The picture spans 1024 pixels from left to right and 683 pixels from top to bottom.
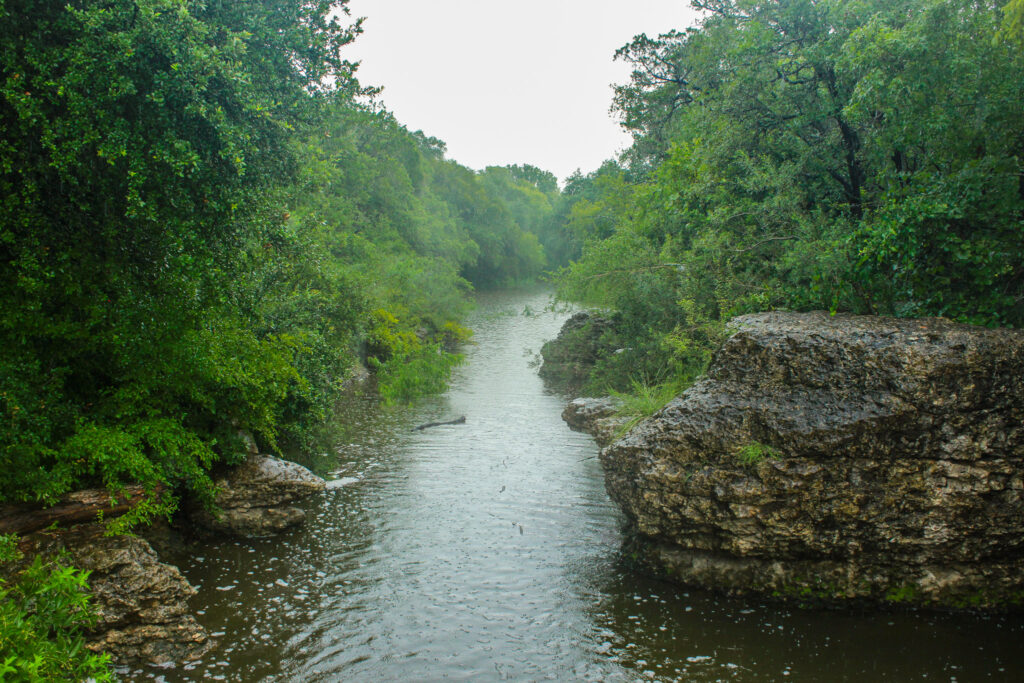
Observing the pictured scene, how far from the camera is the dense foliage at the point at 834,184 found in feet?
30.9

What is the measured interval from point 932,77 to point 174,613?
40.5 ft

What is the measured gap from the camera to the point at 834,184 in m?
14.0

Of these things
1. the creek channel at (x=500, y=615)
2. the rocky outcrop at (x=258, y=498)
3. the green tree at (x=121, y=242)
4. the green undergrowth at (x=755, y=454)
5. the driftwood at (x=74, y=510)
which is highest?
the green tree at (x=121, y=242)

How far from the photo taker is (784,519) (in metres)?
8.52

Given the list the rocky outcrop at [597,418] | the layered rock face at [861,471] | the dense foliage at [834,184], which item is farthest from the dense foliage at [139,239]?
the dense foliage at [834,184]

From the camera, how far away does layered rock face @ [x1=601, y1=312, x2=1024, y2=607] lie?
821 centimetres

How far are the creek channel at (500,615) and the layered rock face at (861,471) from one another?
501 millimetres

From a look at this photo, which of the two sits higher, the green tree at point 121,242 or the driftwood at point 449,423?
the green tree at point 121,242

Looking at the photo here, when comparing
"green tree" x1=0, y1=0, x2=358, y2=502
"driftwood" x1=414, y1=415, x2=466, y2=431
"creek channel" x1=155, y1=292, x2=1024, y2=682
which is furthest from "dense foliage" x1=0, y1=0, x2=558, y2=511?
"driftwood" x1=414, y1=415, x2=466, y2=431

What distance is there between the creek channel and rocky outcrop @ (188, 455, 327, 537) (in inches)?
9.8

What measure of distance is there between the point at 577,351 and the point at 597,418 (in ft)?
27.1

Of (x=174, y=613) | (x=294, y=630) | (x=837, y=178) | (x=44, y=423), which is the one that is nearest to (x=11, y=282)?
(x=44, y=423)

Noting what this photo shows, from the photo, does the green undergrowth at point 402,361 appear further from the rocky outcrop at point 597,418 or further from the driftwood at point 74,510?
the driftwood at point 74,510

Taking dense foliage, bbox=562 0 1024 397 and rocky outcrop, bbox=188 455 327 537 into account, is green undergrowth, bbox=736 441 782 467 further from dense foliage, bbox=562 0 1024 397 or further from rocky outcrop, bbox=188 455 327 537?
rocky outcrop, bbox=188 455 327 537
